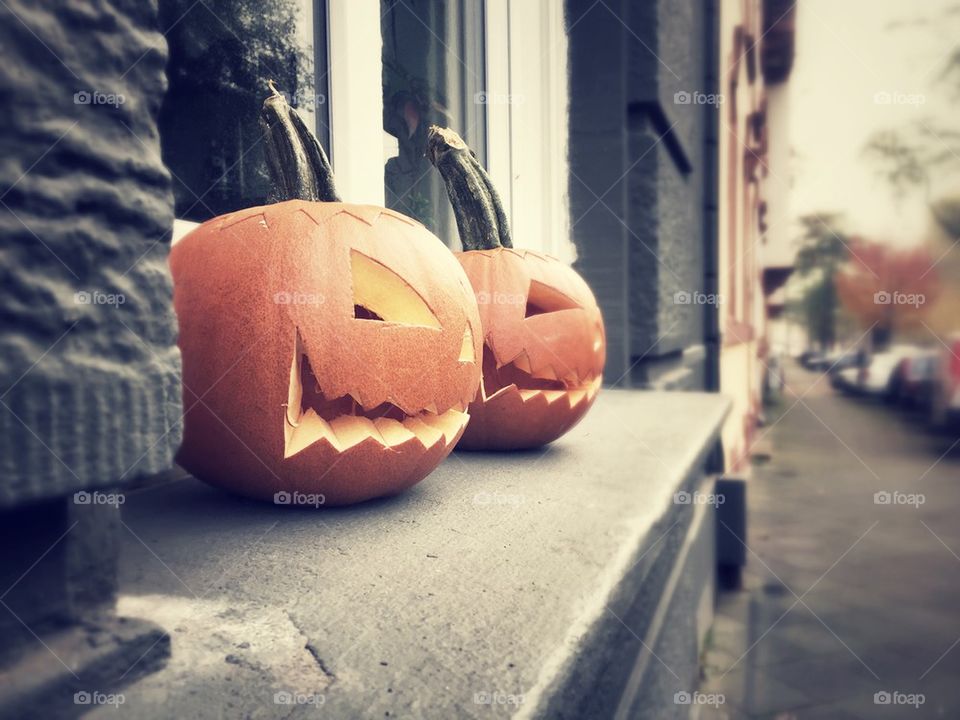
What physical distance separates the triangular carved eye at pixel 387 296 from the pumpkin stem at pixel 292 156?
8.1 inches

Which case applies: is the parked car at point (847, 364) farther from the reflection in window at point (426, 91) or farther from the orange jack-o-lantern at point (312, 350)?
the orange jack-o-lantern at point (312, 350)

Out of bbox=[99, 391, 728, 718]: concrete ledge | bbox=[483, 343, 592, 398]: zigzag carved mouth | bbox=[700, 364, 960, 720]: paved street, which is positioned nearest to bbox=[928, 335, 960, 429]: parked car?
bbox=[700, 364, 960, 720]: paved street

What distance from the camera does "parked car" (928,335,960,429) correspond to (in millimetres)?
5527

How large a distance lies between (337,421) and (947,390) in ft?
23.2

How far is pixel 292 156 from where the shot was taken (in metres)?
1.22

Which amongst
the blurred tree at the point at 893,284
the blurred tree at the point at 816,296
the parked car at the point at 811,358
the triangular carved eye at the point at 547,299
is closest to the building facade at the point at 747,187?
the blurred tree at the point at 816,296

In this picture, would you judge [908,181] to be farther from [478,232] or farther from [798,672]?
[478,232]

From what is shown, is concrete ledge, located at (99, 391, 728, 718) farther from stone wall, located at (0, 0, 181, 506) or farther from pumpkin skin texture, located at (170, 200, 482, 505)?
stone wall, located at (0, 0, 181, 506)

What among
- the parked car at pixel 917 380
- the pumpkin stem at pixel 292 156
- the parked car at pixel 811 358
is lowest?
the parked car at pixel 811 358

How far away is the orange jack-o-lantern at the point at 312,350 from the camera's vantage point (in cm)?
104

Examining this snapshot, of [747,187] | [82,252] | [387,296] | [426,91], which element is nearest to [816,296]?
[747,187]

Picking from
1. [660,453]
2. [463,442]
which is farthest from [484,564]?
[660,453]

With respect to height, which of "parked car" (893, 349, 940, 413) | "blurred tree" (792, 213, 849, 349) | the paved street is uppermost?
"blurred tree" (792, 213, 849, 349)

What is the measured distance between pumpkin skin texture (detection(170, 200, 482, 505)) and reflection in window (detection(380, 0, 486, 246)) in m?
1.12
